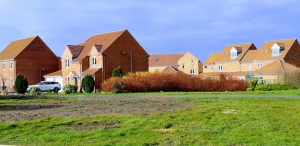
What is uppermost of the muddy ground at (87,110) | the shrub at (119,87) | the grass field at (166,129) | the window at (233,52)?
the window at (233,52)

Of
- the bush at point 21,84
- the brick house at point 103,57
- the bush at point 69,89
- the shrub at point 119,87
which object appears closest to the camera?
the shrub at point 119,87

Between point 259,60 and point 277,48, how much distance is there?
4.50m

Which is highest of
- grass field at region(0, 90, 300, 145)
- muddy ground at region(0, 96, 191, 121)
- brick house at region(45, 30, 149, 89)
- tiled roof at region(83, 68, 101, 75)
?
brick house at region(45, 30, 149, 89)

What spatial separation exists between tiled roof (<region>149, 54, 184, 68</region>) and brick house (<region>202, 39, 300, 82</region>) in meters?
18.2

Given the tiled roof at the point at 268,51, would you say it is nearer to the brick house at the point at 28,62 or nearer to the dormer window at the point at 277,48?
the dormer window at the point at 277,48

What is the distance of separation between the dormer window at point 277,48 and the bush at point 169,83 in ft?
125

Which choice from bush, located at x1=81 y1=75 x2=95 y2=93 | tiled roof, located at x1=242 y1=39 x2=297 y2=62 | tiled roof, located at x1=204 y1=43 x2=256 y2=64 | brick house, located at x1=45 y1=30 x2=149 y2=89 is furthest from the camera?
tiled roof, located at x1=204 y1=43 x2=256 y2=64

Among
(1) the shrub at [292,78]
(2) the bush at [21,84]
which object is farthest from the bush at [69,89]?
(1) the shrub at [292,78]

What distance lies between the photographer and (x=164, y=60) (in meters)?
122

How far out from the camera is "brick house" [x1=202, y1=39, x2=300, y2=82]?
72.0 metres

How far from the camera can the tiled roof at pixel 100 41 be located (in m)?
68.8

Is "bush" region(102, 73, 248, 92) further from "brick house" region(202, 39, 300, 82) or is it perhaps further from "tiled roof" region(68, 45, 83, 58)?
"tiled roof" region(68, 45, 83, 58)

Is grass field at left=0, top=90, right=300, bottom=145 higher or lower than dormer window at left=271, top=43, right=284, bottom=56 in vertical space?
lower

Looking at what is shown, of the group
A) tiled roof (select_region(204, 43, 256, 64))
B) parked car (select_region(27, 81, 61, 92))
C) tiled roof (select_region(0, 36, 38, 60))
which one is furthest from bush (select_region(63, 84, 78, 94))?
tiled roof (select_region(204, 43, 256, 64))
